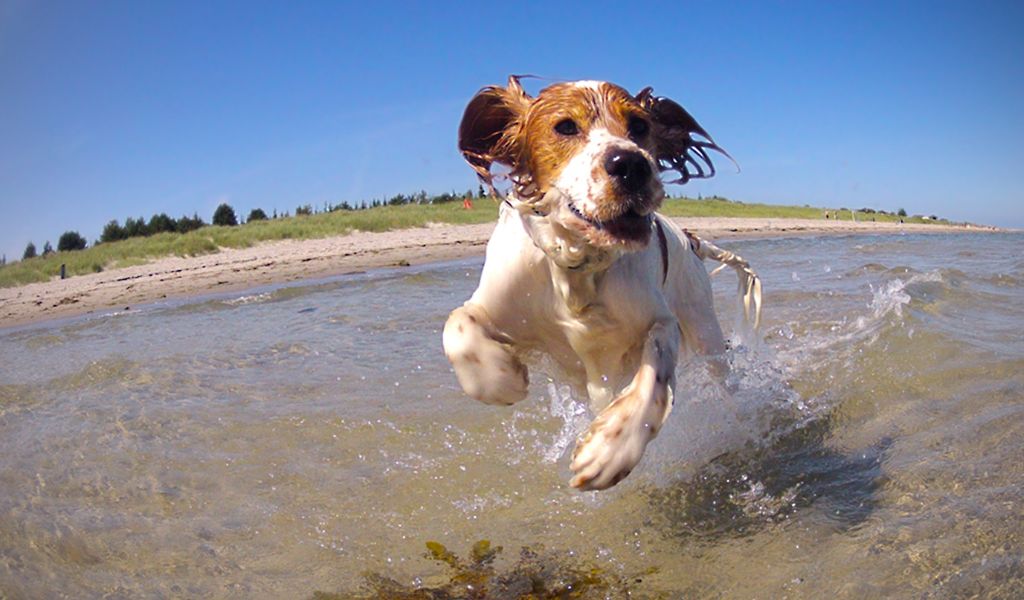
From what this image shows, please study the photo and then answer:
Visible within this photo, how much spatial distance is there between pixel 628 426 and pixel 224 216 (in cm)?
2641

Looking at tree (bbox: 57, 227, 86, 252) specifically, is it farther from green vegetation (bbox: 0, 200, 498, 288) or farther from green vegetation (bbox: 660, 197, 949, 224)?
green vegetation (bbox: 660, 197, 949, 224)

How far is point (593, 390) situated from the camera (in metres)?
3.93

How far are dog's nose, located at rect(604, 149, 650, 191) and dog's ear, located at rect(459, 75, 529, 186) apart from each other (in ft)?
2.12

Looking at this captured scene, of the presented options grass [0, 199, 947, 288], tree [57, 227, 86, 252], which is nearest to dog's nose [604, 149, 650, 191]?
grass [0, 199, 947, 288]

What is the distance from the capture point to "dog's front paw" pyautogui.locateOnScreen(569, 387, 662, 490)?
117 inches

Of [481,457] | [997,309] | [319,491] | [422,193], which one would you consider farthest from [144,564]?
[422,193]

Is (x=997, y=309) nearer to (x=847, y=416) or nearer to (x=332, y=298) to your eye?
(x=847, y=416)

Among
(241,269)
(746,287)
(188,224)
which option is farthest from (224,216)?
(746,287)

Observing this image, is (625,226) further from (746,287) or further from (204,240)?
(204,240)

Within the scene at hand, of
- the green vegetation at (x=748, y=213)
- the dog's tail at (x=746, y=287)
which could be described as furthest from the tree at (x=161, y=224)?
the dog's tail at (x=746, y=287)

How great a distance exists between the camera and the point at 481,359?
369 centimetres

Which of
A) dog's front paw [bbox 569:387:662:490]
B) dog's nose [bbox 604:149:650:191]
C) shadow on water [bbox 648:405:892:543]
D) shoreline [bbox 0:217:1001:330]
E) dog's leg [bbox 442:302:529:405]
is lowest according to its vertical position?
shadow on water [bbox 648:405:892:543]

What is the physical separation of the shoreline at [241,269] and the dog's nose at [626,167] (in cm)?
949

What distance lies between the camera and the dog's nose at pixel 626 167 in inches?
117
